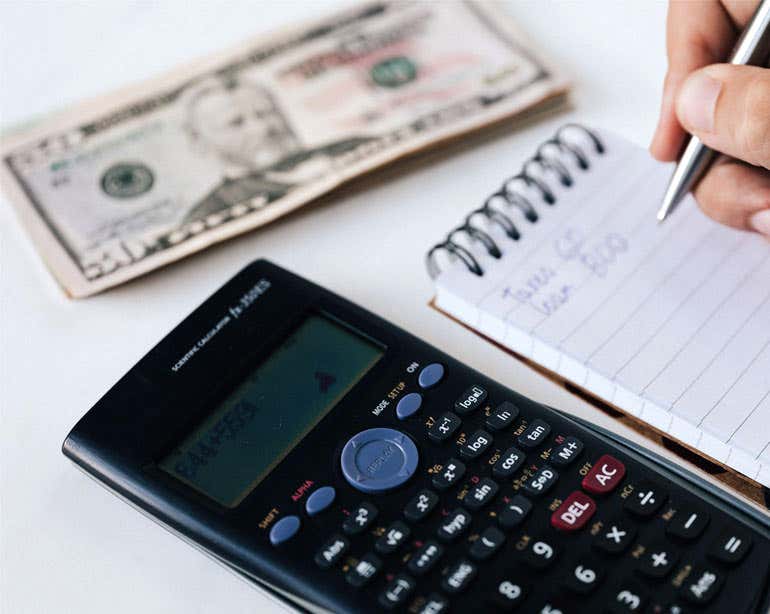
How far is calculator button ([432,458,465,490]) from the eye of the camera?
1.24ft

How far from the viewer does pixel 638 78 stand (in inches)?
23.3

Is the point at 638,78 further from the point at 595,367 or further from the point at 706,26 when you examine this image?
the point at 595,367

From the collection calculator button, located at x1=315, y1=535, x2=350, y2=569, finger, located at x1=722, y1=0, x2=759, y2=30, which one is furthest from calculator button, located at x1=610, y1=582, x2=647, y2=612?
finger, located at x1=722, y1=0, x2=759, y2=30

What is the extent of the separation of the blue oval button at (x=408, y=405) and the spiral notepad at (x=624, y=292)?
0.07 meters

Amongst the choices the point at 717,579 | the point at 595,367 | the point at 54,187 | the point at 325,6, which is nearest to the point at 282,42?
the point at 325,6

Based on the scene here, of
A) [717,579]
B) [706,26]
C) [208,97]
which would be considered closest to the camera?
[717,579]

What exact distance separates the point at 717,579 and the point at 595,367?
109 mm

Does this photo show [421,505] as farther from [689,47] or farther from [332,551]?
[689,47]

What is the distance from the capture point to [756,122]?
0.41 m

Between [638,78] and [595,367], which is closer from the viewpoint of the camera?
[595,367]

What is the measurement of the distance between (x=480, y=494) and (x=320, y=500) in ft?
0.21

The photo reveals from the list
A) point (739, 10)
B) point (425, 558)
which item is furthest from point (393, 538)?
point (739, 10)

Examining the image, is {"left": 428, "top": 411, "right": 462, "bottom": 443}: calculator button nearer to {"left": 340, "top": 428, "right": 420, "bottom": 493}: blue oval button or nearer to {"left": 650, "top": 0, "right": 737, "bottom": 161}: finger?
{"left": 340, "top": 428, "right": 420, "bottom": 493}: blue oval button

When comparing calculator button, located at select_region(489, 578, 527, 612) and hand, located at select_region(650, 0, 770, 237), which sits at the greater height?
hand, located at select_region(650, 0, 770, 237)
